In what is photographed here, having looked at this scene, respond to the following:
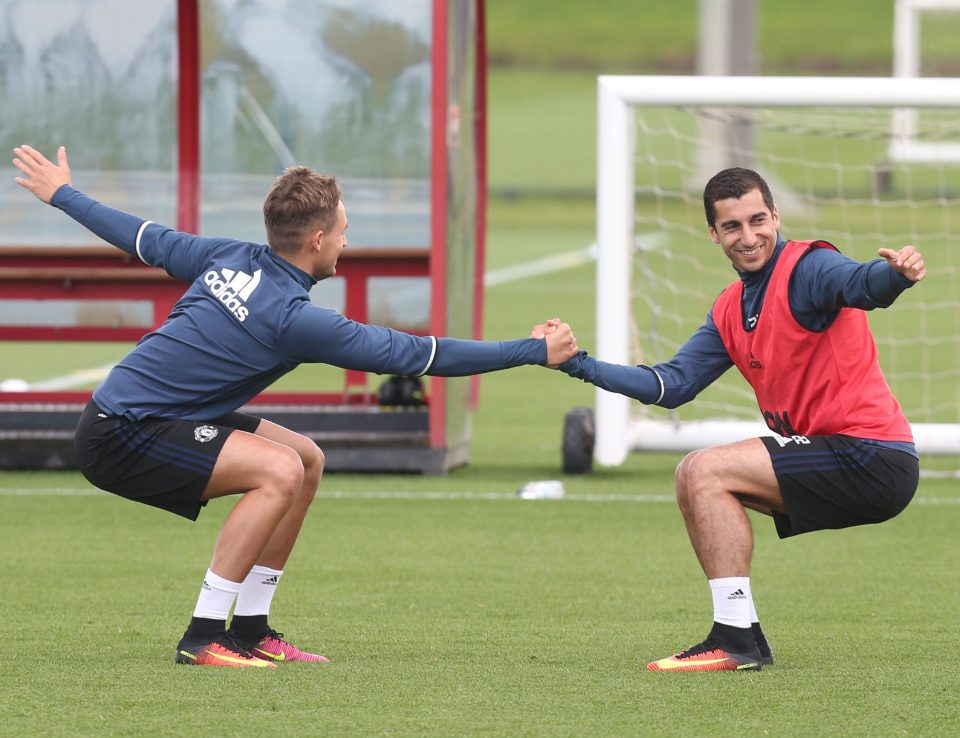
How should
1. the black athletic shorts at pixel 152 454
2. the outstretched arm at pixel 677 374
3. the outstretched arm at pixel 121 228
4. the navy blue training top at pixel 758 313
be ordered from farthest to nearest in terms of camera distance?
the outstretched arm at pixel 677 374 → the outstretched arm at pixel 121 228 → the black athletic shorts at pixel 152 454 → the navy blue training top at pixel 758 313

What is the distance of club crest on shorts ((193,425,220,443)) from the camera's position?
516 centimetres

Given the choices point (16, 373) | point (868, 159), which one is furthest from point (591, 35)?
point (16, 373)

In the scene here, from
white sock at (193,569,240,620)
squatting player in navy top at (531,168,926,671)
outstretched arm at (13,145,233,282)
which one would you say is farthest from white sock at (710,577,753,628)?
outstretched arm at (13,145,233,282)

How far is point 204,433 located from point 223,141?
5.66m

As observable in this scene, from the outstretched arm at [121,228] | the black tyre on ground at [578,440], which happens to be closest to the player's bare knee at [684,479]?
the outstretched arm at [121,228]

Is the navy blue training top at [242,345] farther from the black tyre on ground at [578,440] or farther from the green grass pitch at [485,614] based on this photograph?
the black tyre on ground at [578,440]

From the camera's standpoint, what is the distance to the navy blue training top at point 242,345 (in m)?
5.06

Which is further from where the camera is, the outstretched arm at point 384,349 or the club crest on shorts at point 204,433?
the club crest on shorts at point 204,433

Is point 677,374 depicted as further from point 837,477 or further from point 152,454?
point 152,454

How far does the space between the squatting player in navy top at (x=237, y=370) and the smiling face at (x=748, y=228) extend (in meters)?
0.56

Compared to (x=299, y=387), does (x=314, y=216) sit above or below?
above

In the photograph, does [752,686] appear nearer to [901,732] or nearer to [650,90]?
[901,732]

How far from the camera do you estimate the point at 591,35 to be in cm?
6688

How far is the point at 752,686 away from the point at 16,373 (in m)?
9.38
